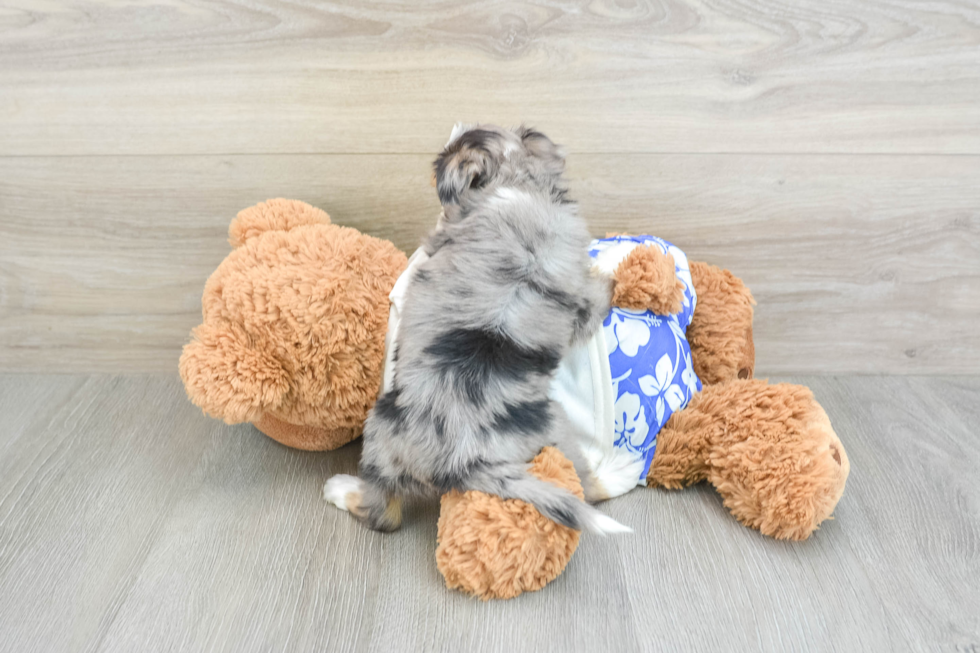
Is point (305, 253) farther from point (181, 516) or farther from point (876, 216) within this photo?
point (876, 216)

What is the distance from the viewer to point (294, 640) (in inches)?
32.6

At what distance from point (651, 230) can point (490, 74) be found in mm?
415

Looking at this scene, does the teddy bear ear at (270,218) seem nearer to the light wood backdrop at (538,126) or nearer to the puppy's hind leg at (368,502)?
the light wood backdrop at (538,126)

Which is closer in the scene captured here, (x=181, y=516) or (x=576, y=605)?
(x=576, y=605)

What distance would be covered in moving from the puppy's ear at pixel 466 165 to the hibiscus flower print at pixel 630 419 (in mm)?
395

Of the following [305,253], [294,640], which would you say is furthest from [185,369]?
[294,640]

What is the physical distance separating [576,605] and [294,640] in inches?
14.3

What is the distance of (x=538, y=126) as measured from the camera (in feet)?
3.83

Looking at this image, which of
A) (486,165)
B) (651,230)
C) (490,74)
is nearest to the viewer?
(486,165)

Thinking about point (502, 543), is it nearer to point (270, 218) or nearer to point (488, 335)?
point (488, 335)

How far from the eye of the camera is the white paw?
1033mm

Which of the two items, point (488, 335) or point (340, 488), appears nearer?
point (488, 335)

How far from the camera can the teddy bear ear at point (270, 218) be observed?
1.11m

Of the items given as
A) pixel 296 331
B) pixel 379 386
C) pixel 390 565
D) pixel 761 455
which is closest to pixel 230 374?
pixel 296 331
